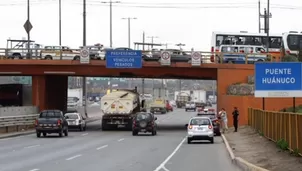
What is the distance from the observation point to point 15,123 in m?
50.0

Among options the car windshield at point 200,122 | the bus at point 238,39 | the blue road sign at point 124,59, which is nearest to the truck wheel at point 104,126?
the blue road sign at point 124,59

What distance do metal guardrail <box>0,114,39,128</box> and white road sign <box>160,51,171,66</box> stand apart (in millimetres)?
11833

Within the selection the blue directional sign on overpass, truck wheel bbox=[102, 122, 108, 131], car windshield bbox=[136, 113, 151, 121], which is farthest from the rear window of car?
the blue directional sign on overpass

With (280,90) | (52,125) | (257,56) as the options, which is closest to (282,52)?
(257,56)

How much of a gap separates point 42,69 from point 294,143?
38.3m

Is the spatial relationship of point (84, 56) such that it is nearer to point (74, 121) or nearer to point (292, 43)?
point (74, 121)

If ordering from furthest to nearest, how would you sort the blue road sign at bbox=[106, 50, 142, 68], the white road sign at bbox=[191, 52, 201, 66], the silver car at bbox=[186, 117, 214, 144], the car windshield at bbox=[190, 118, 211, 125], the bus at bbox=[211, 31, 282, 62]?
the bus at bbox=[211, 31, 282, 62] → the blue road sign at bbox=[106, 50, 142, 68] → the white road sign at bbox=[191, 52, 201, 66] → the car windshield at bbox=[190, 118, 211, 125] → the silver car at bbox=[186, 117, 214, 144]

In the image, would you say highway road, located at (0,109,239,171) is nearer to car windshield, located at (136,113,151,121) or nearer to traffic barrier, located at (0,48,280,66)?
car windshield, located at (136,113,151,121)

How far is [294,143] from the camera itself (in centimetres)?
2258

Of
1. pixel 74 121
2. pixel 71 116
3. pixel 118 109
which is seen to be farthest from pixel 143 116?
pixel 74 121

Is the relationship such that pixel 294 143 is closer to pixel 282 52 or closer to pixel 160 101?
pixel 282 52

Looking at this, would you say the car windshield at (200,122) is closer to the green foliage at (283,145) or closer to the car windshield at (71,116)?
the green foliage at (283,145)

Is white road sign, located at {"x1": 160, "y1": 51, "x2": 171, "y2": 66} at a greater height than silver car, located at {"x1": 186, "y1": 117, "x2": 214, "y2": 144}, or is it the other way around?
white road sign, located at {"x1": 160, "y1": 51, "x2": 171, "y2": 66}

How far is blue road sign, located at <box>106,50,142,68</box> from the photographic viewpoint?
186 feet
